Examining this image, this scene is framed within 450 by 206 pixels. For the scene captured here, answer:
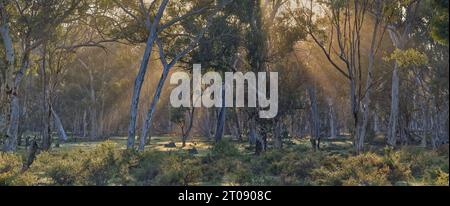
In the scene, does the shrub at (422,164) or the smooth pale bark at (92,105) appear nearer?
the shrub at (422,164)

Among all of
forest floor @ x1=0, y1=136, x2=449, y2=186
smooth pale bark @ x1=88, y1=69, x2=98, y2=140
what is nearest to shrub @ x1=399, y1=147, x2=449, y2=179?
forest floor @ x1=0, y1=136, x2=449, y2=186

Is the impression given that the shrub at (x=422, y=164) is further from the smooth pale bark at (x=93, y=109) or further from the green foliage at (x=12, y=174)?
the smooth pale bark at (x=93, y=109)

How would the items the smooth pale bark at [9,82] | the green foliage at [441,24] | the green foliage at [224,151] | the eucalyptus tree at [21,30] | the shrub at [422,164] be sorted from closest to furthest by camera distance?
the green foliage at [441,24] → the shrub at [422,164] → the smooth pale bark at [9,82] → the eucalyptus tree at [21,30] → the green foliage at [224,151]

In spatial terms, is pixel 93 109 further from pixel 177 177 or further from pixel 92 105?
pixel 177 177

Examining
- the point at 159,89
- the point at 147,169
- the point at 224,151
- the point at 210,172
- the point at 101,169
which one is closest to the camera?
the point at 101,169

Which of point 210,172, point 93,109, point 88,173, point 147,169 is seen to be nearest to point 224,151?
point 210,172

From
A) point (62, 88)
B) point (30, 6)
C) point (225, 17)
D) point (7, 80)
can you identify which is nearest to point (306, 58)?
point (225, 17)

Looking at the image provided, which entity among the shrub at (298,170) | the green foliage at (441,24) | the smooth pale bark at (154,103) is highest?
the green foliage at (441,24)

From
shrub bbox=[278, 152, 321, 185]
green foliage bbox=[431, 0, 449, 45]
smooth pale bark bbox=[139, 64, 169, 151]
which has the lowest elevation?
shrub bbox=[278, 152, 321, 185]

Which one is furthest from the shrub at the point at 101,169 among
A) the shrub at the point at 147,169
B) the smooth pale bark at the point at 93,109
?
the smooth pale bark at the point at 93,109

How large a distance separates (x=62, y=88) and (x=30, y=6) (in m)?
42.9

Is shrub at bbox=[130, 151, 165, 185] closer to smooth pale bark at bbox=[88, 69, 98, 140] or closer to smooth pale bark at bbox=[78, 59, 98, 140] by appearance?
smooth pale bark at bbox=[78, 59, 98, 140]

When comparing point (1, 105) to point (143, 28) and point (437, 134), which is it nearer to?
point (143, 28)

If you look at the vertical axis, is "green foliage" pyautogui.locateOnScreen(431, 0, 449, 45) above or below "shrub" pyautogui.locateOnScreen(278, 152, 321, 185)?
above
